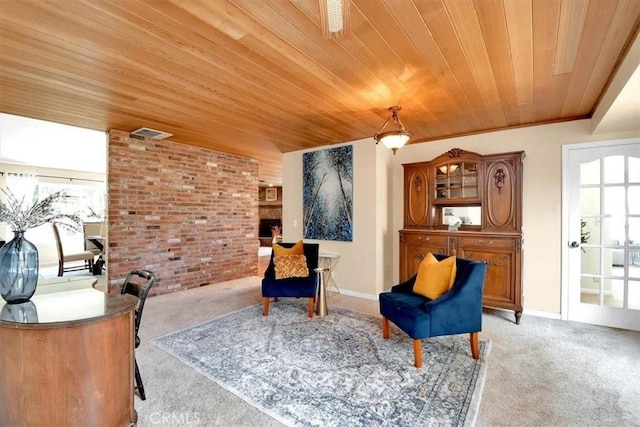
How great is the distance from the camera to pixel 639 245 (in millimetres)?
3096

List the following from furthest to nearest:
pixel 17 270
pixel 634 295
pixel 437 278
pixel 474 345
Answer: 1. pixel 634 295
2. pixel 437 278
3. pixel 474 345
4. pixel 17 270

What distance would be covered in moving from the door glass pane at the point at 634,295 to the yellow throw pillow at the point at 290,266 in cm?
349

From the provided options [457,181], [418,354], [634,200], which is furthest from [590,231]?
[418,354]

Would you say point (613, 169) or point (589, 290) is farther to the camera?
point (589, 290)

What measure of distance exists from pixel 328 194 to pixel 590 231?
3.30 m

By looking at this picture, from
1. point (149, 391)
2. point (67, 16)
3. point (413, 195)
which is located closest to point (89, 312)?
point (149, 391)

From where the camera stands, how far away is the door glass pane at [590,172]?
329 cm

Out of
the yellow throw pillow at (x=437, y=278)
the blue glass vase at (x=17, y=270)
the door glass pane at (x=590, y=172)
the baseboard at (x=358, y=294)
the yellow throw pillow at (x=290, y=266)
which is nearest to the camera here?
the blue glass vase at (x=17, y=270)

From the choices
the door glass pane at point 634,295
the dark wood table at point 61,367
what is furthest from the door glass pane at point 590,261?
the dark wood table at point 61,367

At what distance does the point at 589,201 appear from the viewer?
3342mm

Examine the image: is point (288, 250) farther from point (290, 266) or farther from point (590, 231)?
point (590, 231)

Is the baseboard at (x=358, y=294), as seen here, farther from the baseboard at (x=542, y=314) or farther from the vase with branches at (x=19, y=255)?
the vase with branches at (x=19, y=255)

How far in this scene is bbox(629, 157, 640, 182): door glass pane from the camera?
10.2 ft

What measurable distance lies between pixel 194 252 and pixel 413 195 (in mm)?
3607
